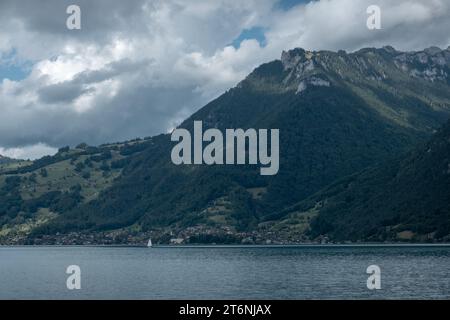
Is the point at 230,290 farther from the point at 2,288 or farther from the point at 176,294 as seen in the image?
the point at 2,288

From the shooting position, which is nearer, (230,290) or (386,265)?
(230,290)

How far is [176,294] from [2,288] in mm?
38958

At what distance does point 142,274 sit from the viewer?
174375 mm

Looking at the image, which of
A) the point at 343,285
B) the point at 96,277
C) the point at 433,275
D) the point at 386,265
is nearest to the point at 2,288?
the point at 96,277

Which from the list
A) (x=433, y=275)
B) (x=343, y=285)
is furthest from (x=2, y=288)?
(x=433, y=275)

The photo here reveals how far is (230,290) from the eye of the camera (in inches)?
5025
